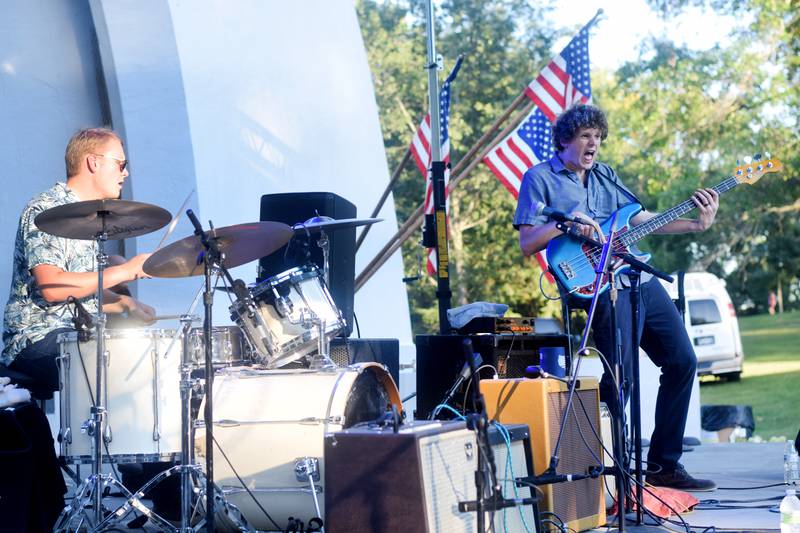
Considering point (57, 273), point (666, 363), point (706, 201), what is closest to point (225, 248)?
point (57, 273)

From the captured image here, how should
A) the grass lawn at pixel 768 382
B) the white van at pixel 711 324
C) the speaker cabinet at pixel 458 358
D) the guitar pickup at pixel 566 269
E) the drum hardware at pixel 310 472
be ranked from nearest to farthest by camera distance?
1. the drum hardware at pixel 310 472
2. the guitar pickup at pixel 566 269
3. the speaker cabinet at pixel 458 358
4. the grass lawn at pixel 768 382
5. the white van at pixel 711 324

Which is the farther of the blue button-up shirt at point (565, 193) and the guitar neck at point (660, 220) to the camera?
the blue button-up shirt at point (565, 193)

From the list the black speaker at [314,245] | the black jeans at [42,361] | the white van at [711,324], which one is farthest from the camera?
the white van at [711,324]

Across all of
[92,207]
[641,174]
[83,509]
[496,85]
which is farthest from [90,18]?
[641,174]

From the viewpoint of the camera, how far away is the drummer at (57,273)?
16.5 ft

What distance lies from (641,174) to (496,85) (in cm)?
466

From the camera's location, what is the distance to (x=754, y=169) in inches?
221

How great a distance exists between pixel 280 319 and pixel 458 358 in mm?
1462

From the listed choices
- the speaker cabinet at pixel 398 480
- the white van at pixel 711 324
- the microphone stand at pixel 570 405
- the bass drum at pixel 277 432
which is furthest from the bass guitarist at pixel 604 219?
the white van at pixel 711 324

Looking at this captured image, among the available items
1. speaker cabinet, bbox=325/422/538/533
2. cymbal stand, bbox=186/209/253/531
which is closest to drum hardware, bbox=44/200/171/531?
cymbal stand, bbox=186/209/253/531

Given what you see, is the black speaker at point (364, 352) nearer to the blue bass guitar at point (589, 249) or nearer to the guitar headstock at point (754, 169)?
the blue bass guitar at point (589, 249)

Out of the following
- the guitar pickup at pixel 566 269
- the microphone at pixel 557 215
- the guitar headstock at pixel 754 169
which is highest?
the guitar headstock at pixel 754 169

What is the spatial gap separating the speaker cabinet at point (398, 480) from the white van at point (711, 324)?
18.5 metres

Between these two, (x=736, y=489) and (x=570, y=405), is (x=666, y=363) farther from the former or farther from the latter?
(x=570, y=405)
